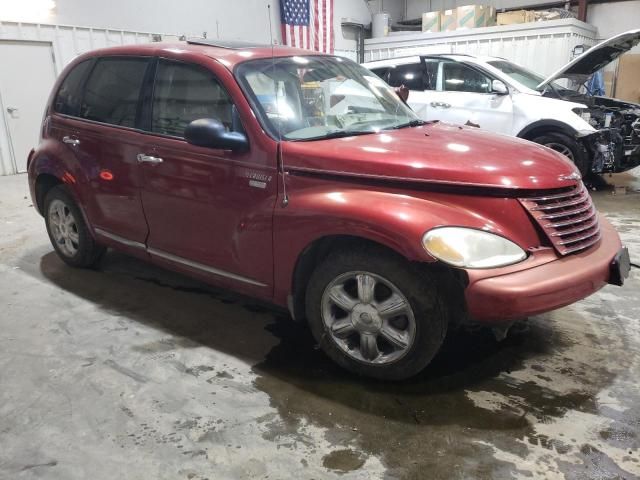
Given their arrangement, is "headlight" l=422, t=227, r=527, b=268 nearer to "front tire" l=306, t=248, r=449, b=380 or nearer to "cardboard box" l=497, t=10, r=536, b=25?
"front tire" l=306, t=248, r=449, b=380

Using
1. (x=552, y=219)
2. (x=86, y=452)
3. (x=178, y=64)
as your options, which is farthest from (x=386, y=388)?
(x=178, y=64)

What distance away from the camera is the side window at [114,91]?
10.3 ft

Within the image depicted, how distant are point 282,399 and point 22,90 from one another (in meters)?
8.31

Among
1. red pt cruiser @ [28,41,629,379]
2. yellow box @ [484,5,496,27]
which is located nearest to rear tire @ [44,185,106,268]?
red pt cruiser @ [28,41,629,379]

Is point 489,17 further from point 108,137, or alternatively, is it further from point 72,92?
point 108,137

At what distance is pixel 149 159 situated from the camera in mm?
2969

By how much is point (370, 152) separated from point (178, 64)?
1363 mm

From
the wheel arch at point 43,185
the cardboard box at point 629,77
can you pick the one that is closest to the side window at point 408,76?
the wheel arch at point 43,185

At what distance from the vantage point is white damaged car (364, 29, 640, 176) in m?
5.98

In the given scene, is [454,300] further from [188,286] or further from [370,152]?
[188,286]

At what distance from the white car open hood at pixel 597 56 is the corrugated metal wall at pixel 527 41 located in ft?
15.6

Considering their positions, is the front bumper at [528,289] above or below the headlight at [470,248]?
below

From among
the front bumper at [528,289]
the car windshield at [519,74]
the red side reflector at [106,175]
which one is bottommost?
the front bumper at [528,289]

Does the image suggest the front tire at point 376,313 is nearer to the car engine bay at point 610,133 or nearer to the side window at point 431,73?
the car engine bay at point 610,133
